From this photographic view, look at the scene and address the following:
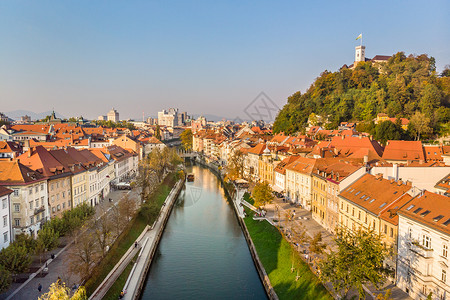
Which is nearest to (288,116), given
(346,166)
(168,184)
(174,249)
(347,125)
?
(347,125)

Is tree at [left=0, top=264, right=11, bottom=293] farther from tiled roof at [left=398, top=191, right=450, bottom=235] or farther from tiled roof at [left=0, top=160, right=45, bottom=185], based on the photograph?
tiled roof at [left=398, top=191, right=450, bottom=235]

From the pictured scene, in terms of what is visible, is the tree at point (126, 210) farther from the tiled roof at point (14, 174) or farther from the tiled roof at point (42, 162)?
the tiled roof at point (14, 174)

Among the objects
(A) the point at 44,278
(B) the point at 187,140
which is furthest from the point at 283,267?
(B) the point at 187,140

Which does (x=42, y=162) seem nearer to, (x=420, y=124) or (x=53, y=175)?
(x=53, y=175)

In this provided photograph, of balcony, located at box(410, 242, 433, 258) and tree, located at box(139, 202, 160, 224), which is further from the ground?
balcony, located at box(410, 242, 433, 258)

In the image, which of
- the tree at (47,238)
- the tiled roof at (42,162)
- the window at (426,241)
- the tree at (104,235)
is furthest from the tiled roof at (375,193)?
the tiled roof at (42,162)

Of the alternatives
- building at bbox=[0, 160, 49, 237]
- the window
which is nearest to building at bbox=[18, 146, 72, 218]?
building at bbox=[0, 160, 49, 237]
